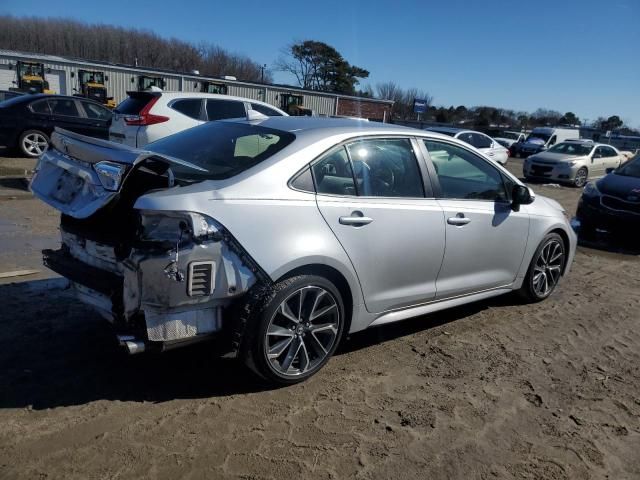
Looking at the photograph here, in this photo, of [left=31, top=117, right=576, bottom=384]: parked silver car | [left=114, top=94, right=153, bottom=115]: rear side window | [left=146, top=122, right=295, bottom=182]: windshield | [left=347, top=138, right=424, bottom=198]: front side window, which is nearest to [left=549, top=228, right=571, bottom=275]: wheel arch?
[left=31, top=117, right=576, bottom=384]: parked silver car

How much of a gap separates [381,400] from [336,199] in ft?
4.19

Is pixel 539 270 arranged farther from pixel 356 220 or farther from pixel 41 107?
pixel 41 107

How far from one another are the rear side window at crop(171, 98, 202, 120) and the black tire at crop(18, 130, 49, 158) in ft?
13.1

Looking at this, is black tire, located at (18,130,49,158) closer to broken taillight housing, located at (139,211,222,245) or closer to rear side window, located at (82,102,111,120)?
rear side window, located at (82,102,111,120)

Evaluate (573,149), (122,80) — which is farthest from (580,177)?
(122,80)

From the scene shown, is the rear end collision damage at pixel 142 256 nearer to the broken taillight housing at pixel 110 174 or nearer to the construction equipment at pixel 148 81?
the broken taillight housing at pixel 110 174

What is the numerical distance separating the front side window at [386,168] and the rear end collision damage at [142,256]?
1106mm

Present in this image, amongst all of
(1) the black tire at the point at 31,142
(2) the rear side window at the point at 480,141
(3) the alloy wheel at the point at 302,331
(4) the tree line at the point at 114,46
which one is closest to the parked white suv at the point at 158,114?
(1) the black tire at the point at 31,142

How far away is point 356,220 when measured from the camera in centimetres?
342

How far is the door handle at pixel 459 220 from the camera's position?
4.01 m

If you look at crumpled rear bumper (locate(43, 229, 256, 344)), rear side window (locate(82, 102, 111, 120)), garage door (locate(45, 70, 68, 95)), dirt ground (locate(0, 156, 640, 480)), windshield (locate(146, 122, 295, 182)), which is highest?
garage door (locate(45, 70, 68, 95))

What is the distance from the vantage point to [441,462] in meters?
2.73

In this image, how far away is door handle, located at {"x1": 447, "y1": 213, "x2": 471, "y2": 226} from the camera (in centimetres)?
401

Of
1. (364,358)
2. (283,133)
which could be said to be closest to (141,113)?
(283,133)
